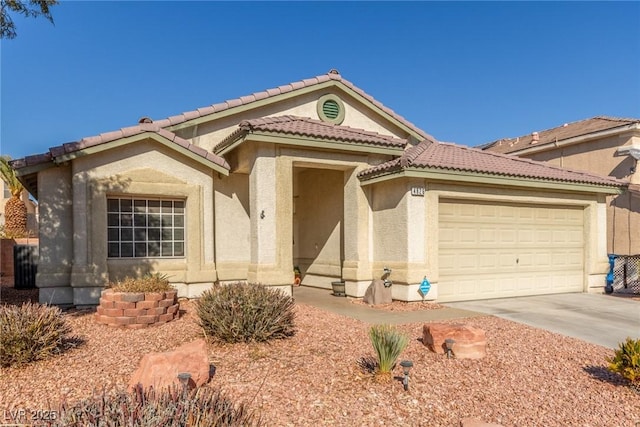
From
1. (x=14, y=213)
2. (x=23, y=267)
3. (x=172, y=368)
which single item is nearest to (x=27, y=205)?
(x=14, y=213)

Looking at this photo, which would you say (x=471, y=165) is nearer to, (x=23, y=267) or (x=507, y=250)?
(x=507, y=250)

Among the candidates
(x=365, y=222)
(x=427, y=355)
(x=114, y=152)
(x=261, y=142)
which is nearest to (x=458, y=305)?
(x=365, y=222)

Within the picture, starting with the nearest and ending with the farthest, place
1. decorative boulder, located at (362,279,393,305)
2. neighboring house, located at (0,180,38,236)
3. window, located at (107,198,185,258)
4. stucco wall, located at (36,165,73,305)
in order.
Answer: stucco wall, located at (36,165,73,305) → window, located at (107,198,185,258) → decorative boulder, located at (362,279,393,305) → neighboring house, located at (0,180,38,236)

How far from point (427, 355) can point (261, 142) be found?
6607mm

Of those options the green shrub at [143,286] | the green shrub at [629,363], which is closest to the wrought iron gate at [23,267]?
the green shrub at [143,286]

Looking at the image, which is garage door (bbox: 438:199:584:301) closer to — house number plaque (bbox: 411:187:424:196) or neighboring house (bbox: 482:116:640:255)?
house number plaque (bbox: 411:187:424:196)

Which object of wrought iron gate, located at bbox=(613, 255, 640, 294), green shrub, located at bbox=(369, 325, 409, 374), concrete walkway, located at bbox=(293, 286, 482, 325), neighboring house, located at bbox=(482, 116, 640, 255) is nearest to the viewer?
green shrub, located at bbox=(369, 325, 409, 374)

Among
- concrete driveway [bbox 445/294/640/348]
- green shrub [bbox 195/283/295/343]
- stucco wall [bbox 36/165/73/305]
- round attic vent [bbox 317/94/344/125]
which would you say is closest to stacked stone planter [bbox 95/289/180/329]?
green shrub [bbox 195/283/295/343]

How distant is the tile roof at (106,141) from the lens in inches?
388

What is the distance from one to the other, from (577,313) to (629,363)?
16.6ft

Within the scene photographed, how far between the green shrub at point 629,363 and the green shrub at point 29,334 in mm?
7753

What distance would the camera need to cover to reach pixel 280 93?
1324 centimetres

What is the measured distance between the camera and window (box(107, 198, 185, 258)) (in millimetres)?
10703

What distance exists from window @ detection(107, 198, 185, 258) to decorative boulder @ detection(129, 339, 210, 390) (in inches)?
244
